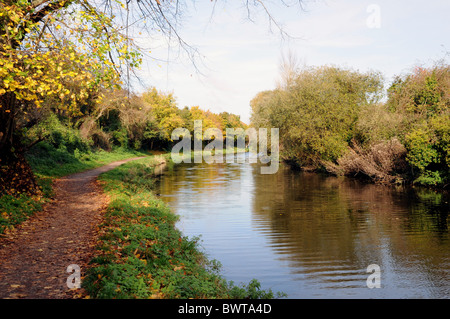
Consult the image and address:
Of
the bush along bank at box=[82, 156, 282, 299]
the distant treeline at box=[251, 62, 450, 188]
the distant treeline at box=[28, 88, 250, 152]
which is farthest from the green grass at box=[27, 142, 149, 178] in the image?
the distant treeline at box=[251, 62, 450, 188]

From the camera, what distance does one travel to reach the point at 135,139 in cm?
4675

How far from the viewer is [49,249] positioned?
23.1ft

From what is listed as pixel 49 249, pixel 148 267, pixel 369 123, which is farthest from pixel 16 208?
pixel 369 123

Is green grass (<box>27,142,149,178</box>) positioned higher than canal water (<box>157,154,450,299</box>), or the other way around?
green grass (<box>27,142,149,178</box>)

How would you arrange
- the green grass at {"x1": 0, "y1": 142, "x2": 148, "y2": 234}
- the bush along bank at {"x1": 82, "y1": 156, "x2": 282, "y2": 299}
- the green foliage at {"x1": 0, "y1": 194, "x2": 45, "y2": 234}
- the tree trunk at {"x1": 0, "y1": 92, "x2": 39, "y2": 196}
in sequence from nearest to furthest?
the bush along bank at {"x1": 82, "y1": 156, "x2": 282, "y2": 299}, the green foliage at {"x1": 0, "y1": 194, "x2": 45, "y2": 234}, the green grass at {"x1": 0, "y1": 142, "x2": 148, "y2": 234}, the tree trunk at {"x1": 0, "y1": 92, "x2": 39, "y2": 196}

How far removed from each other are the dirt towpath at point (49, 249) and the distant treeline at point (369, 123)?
16.9m

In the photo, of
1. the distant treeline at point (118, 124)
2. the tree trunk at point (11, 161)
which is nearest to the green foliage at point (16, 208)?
the tree trunk at point (11, 161)

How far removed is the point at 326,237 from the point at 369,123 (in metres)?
15.4

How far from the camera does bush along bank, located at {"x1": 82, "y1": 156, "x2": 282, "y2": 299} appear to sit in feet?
17.3

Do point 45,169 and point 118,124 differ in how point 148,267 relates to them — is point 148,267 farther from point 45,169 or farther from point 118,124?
point 118,124

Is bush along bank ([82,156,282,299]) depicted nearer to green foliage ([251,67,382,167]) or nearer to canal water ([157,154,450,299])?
canal water ([157,154,450,299])

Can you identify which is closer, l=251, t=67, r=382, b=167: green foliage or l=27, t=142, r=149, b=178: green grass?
l=27, t=142, r=149, b=178: green grass

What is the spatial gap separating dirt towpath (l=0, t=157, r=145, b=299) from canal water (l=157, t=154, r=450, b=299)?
122 inches
